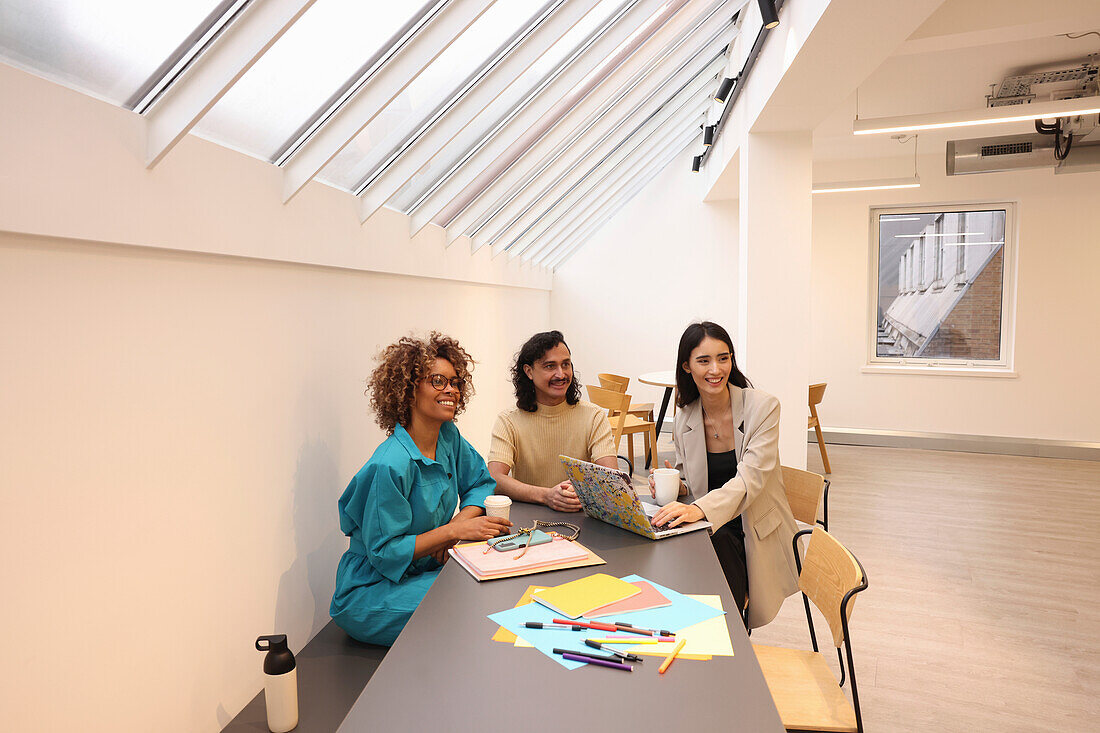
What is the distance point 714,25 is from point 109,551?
412 centimetres

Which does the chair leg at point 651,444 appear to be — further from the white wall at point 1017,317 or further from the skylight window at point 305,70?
the skylight window at point 305,70

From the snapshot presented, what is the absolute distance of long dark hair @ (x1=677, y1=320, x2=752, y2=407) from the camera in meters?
2.57

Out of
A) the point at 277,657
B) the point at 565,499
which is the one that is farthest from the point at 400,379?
the point at 277,657

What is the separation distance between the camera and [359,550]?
220 centimetres

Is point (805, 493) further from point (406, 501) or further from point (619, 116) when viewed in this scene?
point (619, 116)

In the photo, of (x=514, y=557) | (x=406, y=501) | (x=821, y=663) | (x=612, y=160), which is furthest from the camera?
(x=612, y=160)

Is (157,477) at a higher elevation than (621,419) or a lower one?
higher

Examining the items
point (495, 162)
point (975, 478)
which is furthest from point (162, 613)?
point (975, 478)

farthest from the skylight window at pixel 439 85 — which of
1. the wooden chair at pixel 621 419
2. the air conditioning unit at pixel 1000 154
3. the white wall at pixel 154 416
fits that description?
the air conditioning unit at pixel 1000 154

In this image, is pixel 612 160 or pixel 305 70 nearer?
pixel 305 70

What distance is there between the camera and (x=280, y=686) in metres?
1.83

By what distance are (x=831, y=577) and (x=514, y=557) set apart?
2.76 ft

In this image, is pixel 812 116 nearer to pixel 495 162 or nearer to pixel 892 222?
pixel 495 162

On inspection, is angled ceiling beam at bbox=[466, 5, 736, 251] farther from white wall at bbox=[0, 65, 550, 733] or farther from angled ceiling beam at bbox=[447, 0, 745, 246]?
white wall at bbox=[0, 65, 550, 733]
